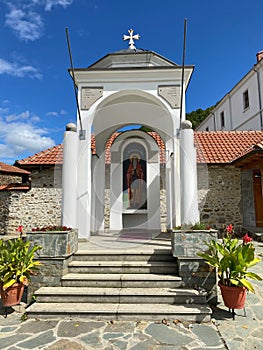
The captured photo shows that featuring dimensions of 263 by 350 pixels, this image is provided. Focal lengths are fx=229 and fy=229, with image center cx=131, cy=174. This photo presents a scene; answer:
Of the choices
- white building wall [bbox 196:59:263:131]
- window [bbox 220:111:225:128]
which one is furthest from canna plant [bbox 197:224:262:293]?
window [bbox 220:111:225:128]

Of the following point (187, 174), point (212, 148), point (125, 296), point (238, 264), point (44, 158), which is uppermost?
point (212, 148)

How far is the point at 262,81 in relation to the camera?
1330 centimetres

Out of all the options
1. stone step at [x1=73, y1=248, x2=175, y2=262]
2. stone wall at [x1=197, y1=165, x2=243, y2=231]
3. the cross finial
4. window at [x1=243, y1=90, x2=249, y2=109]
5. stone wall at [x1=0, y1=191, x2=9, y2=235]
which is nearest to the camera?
stone step at [x1=73, y1=248, x2=175, y2=262]

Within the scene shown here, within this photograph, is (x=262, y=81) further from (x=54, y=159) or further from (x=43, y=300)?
(x=43, y=300)

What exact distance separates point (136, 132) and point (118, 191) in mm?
2585

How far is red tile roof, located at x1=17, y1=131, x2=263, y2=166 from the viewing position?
941cm

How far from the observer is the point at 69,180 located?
4875 mm

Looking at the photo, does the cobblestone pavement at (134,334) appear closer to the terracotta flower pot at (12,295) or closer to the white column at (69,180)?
the terracotta flower pot at (12,295)

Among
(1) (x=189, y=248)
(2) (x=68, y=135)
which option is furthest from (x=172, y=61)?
(1) (x=189, y=248)

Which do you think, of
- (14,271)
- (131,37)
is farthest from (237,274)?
(131,37)

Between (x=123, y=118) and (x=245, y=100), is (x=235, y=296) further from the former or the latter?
(x=245, y=100)

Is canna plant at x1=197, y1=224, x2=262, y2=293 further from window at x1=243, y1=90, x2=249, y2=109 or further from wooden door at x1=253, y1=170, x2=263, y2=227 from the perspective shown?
window at x1=243, y1=90, x2=249, y2=109

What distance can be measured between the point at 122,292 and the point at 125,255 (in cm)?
78

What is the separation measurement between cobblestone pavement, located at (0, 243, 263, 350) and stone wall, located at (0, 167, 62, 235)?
6.67 metres
